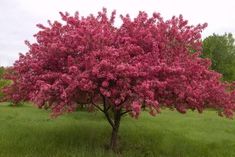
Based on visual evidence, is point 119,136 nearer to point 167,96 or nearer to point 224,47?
point 167,96

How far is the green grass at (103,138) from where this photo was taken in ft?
40.4

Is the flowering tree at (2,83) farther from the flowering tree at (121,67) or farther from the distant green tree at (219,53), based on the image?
the distant green tree at (219,53)

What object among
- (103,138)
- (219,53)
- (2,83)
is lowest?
(103,138)

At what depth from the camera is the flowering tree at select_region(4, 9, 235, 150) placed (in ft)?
32.4

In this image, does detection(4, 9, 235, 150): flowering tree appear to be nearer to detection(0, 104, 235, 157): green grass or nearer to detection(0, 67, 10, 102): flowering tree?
detection(0, 67, 10, 102): flowering tree

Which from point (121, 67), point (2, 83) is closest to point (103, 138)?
point (121, 67)

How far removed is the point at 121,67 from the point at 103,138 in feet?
18.5

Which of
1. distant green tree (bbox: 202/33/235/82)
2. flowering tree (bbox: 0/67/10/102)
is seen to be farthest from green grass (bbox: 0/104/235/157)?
distant green tree (bbox: 202/33/235/82)

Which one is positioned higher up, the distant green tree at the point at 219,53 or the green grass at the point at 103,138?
the distant green tree at the point at 219,53

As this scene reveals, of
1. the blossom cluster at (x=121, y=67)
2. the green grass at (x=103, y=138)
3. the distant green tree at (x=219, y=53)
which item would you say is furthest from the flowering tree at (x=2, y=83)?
the distant green tree at (x=219, y=53)

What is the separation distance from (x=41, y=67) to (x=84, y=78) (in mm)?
1800

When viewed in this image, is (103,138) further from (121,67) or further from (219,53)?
(219,53)

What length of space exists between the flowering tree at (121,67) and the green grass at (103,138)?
170 cm

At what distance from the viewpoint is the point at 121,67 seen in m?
9.56
